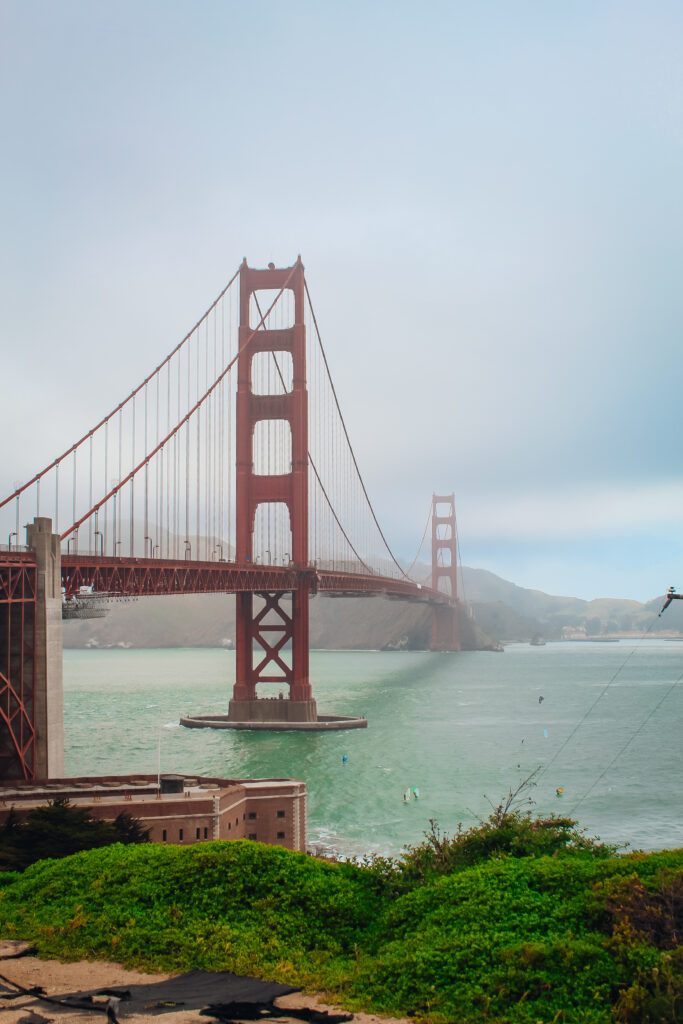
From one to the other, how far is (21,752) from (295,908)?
37.7 ft

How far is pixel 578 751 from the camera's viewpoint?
41969 millimetres

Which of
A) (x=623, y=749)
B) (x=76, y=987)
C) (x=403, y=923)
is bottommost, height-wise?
(x=623, y=749)

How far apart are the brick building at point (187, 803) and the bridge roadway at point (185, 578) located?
5.51 meters

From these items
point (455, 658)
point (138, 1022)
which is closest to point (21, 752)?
point (138, 1022)

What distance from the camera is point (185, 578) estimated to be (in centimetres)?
3847

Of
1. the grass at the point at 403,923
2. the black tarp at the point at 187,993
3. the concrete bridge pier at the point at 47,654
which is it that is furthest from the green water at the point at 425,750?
the black tarp at the point at 187,993

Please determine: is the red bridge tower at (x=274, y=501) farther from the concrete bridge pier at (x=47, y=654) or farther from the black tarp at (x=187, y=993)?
the black tarp at (x=187, y=993)

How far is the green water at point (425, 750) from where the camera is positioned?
28.3 meters

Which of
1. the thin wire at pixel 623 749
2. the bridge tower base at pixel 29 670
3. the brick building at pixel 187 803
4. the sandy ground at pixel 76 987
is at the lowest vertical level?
the thin wire at pixel 623 749

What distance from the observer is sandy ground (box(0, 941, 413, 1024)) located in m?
9.40

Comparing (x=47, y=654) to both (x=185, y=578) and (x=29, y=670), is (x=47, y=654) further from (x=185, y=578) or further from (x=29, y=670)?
(x=185, y=578)

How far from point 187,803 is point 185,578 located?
62.9ft

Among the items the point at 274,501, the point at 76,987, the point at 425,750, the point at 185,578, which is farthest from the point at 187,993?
the point at 274,501

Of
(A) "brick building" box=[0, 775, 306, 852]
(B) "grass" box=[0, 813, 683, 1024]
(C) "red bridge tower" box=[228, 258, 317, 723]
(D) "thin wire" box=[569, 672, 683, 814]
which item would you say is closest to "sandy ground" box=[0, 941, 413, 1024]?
(B) "grass" box=[0, 813, 683, 1024]
